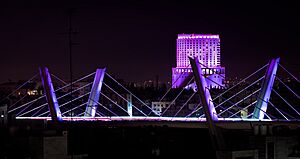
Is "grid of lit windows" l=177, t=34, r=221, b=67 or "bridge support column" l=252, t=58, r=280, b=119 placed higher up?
"grid of lit windows" l=177, t=34, r=221, b=67

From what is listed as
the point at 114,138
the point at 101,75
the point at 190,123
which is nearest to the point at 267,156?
the point at 114,138

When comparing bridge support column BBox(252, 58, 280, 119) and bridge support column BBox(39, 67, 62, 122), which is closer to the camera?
bridge support column BBox(252, 58, 280, 119)

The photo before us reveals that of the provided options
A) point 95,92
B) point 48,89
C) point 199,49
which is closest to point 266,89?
point 48,89

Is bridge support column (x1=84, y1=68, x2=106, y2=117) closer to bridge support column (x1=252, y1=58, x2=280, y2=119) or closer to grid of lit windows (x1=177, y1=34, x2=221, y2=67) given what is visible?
→ bridge support column (x1=252, y1=58, x2=280, y2=119)

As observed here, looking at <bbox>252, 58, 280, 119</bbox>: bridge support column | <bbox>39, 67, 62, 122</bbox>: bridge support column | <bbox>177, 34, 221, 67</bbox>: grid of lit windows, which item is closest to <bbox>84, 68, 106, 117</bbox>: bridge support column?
<bbox>39, 67, 62, 122</bbox>: bridge support column

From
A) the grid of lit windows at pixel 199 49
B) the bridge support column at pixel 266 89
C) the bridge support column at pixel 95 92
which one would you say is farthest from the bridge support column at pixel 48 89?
the grid of lit windows at pixel 199 49

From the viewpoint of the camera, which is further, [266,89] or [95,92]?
[95,92]

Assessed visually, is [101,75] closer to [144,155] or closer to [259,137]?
[144,155]

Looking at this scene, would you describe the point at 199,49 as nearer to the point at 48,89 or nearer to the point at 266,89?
the point at 48,89

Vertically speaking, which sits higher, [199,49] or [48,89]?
[199,49]

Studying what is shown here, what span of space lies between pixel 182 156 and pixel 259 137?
769 centimetres

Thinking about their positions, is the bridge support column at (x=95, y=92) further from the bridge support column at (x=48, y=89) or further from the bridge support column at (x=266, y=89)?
the bridge support column at (x=266, y=89)

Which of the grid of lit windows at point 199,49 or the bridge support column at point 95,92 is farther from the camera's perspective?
the grid of lit windows at point 199,49

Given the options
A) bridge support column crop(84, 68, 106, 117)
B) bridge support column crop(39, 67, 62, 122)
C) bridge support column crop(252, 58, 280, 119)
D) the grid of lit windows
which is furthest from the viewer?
the grid of lit windows
